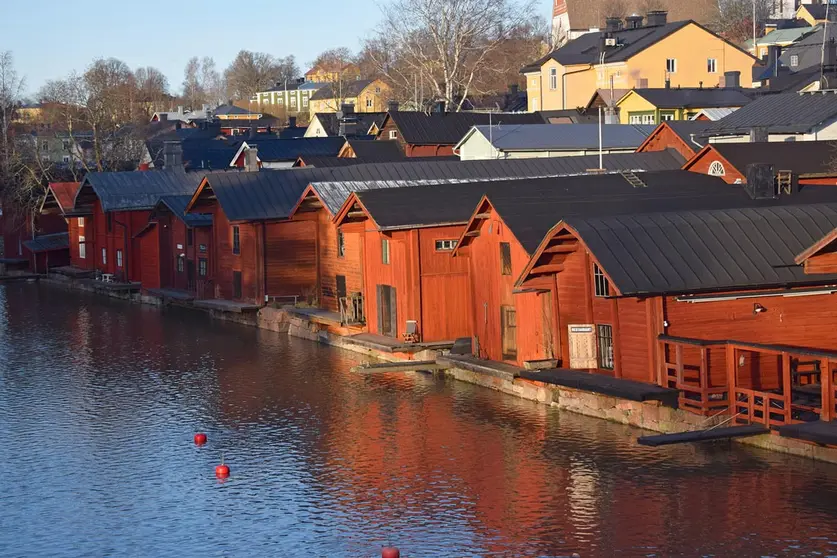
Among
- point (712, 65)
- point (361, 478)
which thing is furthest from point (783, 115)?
point (712, 65)

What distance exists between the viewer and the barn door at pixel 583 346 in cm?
3309

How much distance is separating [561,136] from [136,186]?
859 inches

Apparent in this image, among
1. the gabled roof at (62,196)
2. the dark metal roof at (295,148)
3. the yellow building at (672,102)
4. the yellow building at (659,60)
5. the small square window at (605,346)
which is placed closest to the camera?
the small square window at (605,346)

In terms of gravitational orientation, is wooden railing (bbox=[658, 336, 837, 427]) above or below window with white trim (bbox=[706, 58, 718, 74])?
below

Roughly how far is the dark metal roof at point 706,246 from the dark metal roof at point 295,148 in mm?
53383

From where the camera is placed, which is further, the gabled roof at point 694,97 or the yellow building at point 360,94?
the yellow building at point 360,94

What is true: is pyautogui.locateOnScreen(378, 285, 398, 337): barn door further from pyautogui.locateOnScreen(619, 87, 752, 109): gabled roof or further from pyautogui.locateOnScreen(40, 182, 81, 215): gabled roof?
pyautogui.locateOnScreen(619, 87, 752, 109): gabled roof

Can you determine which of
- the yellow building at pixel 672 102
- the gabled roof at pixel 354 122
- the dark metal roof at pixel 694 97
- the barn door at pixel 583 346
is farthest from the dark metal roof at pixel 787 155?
the gabled roof at pixel 354 122

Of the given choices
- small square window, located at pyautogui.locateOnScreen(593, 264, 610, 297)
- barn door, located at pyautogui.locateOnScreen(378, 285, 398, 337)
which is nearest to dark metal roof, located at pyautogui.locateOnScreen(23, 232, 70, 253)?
barn door, located at pyautogui.locateOnScreen(378, 285, 398, 337)

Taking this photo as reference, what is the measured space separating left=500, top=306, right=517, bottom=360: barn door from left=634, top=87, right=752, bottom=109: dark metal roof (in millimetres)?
43228

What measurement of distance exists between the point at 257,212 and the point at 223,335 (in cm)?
583

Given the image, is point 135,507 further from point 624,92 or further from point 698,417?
point 624,92

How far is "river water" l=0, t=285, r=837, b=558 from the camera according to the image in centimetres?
2322

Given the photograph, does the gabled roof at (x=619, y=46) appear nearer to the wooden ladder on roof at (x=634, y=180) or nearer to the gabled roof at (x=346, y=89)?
the gabled roof at (x=346, y=89)
